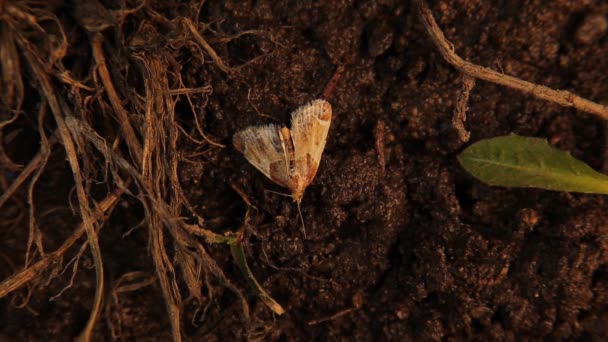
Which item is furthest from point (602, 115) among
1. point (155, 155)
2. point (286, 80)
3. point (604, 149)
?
point (155, 155)

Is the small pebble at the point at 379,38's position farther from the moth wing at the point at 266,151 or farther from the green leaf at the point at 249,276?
the green leaf at the point at 249,276

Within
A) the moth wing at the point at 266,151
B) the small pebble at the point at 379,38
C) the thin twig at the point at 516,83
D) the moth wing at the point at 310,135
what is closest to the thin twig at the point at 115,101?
the moth wing at the point at 266,151

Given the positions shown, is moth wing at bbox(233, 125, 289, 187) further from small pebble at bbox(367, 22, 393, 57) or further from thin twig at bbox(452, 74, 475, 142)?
thin twig at bbox(452, 74, 475, 142)

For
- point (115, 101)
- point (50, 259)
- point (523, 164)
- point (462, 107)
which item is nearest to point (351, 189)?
point (462, 107)

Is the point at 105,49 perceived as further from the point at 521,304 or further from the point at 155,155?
the point at 521,304

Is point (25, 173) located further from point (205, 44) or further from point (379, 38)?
point (379, 38)

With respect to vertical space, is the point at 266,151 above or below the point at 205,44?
below

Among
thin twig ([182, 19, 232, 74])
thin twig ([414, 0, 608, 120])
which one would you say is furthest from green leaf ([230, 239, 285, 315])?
thin twig ([414, 0, 608, 120])
